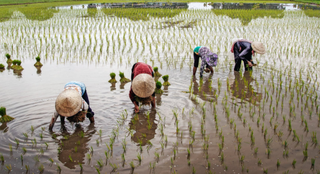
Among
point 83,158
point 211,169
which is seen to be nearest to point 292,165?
point 211,169

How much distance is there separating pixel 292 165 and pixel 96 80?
425cm

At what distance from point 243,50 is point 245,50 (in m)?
0.09

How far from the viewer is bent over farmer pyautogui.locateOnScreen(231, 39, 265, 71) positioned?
557 cm

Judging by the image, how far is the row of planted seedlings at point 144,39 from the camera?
800cm

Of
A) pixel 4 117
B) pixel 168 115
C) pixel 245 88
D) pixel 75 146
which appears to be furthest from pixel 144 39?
pixel 75 146

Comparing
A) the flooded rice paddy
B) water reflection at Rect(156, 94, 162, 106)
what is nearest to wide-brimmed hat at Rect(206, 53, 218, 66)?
the flooded rice paddy

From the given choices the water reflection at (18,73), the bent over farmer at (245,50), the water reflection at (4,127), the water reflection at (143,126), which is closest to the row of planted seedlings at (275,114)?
the bent over farmer at (245,50)

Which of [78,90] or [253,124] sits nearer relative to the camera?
[78,90]

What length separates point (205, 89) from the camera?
5.52 metres

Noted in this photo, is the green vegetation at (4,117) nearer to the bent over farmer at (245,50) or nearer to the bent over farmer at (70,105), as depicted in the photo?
the bent over farmer at (70,105)

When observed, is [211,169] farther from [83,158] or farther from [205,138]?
[83,158]

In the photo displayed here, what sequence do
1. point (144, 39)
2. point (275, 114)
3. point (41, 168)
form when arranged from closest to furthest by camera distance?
point (41, 168) < point (275, 114) < point (144, 39)

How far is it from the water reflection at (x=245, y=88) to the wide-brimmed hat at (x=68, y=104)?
2.79 meters

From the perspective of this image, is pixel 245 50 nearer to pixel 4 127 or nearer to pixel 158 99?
pixel 158 99
